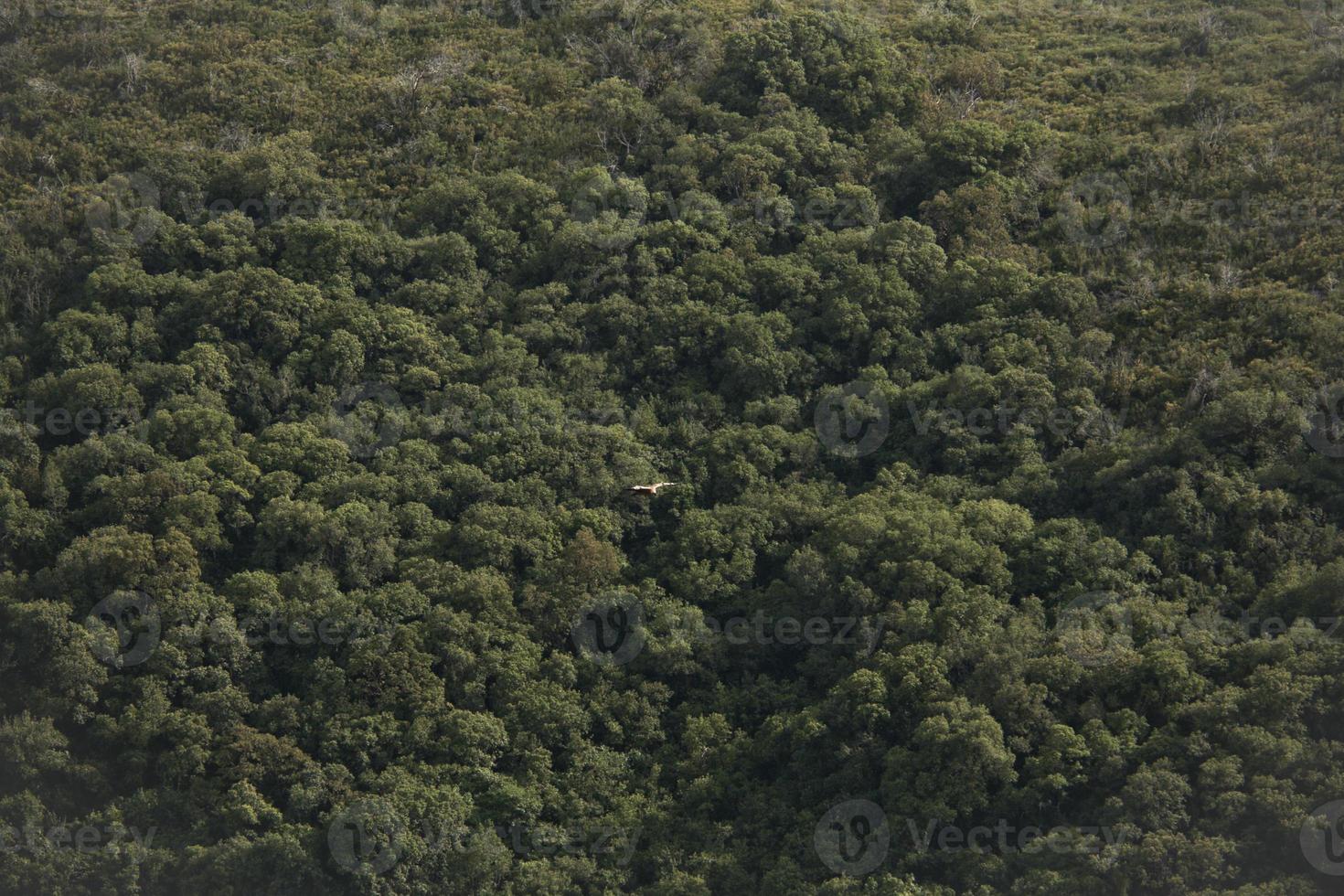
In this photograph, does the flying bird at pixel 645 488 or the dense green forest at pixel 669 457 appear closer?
the dense green forest at pixel 669 457

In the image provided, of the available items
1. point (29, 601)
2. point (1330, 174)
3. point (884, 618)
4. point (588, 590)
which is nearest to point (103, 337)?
point (29, 601)

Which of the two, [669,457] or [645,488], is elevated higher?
[669,457]

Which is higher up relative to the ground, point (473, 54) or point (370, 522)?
point (473, 54)

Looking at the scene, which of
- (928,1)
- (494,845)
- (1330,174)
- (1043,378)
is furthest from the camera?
(928,1)

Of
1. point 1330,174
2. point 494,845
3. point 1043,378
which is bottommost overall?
point 494,845

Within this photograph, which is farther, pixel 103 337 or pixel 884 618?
pixel 103 337

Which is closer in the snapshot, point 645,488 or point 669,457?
point 645,488

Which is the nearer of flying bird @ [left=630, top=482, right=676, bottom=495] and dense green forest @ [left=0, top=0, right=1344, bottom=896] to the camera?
dense green forest @ [left=0, top=0, right=1344, bottom=896]

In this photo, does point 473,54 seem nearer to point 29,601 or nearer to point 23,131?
point 23,131
